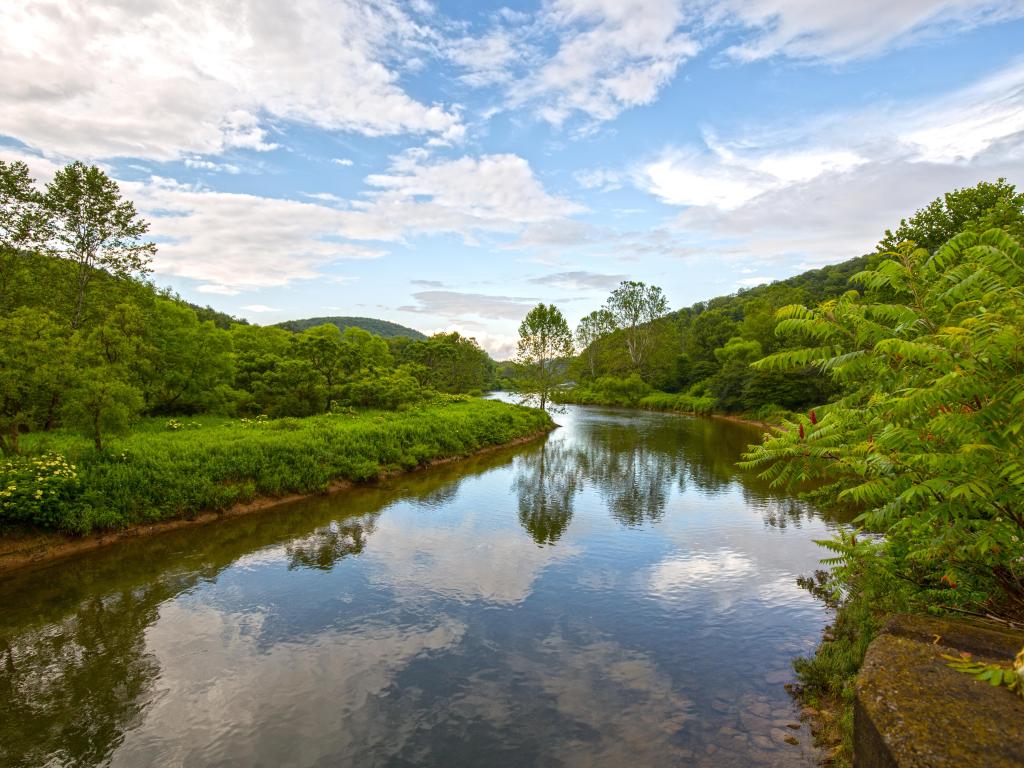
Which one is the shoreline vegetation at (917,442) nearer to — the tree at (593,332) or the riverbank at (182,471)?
the riverbank at (182,471)

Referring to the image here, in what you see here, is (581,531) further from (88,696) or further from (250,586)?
(88,696)

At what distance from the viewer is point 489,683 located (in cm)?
855

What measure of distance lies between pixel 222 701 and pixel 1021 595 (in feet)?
37.0

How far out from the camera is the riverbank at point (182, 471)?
13062 mm

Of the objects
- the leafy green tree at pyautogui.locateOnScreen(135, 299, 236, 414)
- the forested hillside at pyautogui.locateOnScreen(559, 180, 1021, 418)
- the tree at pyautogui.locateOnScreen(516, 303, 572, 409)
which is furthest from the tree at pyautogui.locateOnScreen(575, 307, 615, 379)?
the leafy green tree at pyautogui.locateOnScreen(135, 299, 236, 414)

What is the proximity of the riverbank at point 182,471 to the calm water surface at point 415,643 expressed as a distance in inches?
37.6

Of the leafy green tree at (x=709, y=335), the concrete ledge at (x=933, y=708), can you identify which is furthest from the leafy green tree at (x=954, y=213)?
the leafy green tree at (x=709, y=335)

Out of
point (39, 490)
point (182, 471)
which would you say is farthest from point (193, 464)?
point (39, 490)

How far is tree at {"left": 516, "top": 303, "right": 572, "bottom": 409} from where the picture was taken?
47781 mm

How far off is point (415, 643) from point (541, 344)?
39.2 meters

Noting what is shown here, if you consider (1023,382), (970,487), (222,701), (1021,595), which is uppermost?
(1023,382)

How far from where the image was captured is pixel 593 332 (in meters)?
90.6

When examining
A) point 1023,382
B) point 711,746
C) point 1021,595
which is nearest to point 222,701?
point 711,746

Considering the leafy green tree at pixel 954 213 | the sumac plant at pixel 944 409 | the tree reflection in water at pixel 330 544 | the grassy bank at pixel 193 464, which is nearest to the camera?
the sumac plant at pixel 944 409
